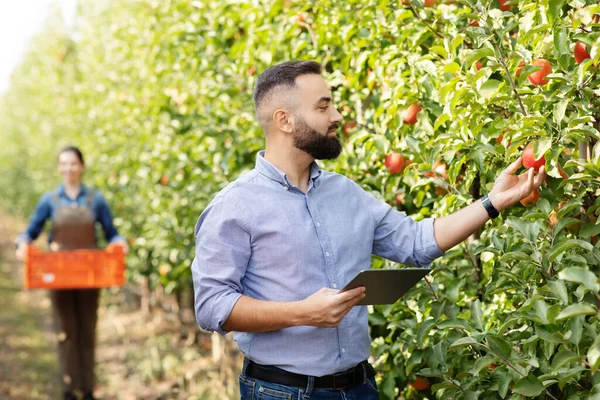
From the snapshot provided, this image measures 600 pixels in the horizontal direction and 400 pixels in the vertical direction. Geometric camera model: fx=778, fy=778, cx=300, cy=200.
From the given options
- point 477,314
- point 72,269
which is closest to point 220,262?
point 477,314

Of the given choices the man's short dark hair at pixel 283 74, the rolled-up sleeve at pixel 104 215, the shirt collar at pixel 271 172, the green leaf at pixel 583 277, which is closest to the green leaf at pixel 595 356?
the green leaf at pixel 583 277

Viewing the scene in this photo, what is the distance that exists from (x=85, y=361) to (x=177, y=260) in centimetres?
91

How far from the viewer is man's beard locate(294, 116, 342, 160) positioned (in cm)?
226

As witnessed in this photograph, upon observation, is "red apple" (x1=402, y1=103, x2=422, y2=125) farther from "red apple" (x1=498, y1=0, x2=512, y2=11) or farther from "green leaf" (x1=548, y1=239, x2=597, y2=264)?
"green leaf" (x1=548, y1=239, x2=597, y2=264)

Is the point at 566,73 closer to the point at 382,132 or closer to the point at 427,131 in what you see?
the point at 427,131

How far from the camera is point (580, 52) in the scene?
6.63 ft

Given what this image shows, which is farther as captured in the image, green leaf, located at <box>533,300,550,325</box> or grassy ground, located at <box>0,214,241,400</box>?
grassy ground, located at <box>0,214,241,400</box>

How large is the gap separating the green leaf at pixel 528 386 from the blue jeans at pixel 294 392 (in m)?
0.50

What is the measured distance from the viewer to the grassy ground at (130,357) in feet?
17.3

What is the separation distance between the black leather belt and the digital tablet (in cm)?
24

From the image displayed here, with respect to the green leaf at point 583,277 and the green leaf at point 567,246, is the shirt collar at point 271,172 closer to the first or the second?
the green leaf at point 567,246

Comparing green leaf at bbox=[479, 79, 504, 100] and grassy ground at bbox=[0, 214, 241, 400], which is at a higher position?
green leaf at bbox=[479, 79, 504, 100]

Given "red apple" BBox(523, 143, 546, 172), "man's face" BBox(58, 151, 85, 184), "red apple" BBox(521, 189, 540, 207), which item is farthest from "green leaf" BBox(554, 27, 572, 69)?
"man's face" BBox(58, 151, 85, 184)

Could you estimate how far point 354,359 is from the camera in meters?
2.20
